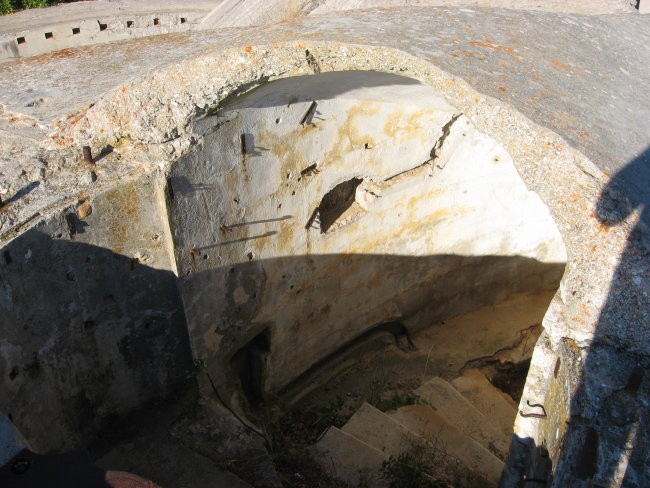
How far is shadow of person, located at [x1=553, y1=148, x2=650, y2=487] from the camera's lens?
8.77 feet

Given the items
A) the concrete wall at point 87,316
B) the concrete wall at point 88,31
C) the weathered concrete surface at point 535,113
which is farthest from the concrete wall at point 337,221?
the concrete wall at point 88,31

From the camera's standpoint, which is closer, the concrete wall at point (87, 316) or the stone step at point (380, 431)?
the concrete wall at point (87, 316)

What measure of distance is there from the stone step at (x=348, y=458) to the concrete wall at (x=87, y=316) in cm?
154

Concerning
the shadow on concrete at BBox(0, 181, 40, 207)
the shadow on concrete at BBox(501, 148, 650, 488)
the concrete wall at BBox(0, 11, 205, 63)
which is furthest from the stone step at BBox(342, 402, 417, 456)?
the concrete wall at BBox(0, 11, 205, 63)

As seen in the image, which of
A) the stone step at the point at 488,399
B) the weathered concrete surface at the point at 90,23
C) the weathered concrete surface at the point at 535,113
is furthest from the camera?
the weathered concrete surface at the point at 90,23

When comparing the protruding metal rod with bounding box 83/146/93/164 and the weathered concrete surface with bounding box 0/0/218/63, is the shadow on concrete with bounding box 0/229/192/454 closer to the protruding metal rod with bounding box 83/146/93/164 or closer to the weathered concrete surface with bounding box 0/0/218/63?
the protruding metal rod with bounding box 83/146/93/164

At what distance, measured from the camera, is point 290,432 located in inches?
234

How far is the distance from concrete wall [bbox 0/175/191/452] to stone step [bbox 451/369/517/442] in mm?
3421

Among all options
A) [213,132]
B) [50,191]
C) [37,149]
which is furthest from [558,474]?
[37,149]

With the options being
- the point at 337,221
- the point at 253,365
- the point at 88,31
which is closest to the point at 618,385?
the point at 337,221

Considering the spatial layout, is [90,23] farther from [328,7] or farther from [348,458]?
[348,458]

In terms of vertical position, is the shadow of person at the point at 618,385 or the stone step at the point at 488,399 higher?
the shadow of person at the point at 618,385

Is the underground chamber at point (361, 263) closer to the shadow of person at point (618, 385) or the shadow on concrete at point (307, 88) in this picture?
the shadow on concrete at point (307, 88)

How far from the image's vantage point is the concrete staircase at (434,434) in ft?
16.8
